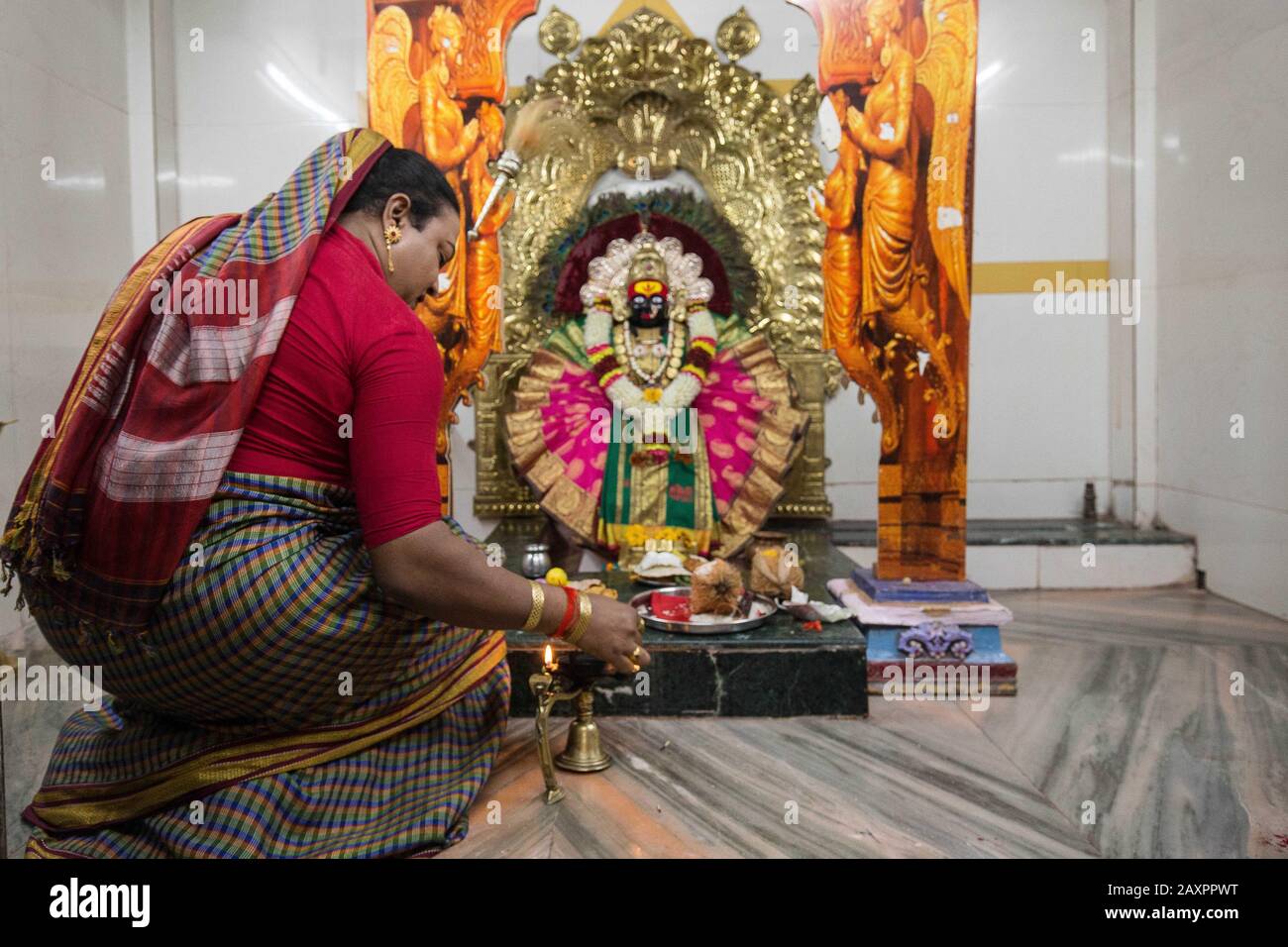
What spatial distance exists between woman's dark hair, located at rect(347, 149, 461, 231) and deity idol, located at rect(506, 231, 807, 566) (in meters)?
2.67

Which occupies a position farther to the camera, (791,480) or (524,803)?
(791,480)

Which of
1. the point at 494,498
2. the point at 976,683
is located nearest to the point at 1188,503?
the point at 976,683

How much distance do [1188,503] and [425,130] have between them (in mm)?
4622

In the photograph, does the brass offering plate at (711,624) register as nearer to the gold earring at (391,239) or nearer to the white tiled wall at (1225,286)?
the gold earring at (391,239)

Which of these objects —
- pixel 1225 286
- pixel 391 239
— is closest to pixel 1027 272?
pixel 1225 286

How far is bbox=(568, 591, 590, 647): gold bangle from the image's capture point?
2.21 metres

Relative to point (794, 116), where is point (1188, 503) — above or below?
below

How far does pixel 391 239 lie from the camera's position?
2.17 m

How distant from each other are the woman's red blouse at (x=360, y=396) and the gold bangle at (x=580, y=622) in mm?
442

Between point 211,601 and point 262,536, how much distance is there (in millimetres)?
168

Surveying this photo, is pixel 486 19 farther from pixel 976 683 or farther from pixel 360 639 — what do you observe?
pixel 976 683

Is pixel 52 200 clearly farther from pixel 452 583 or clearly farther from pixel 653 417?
pixel 452 583
